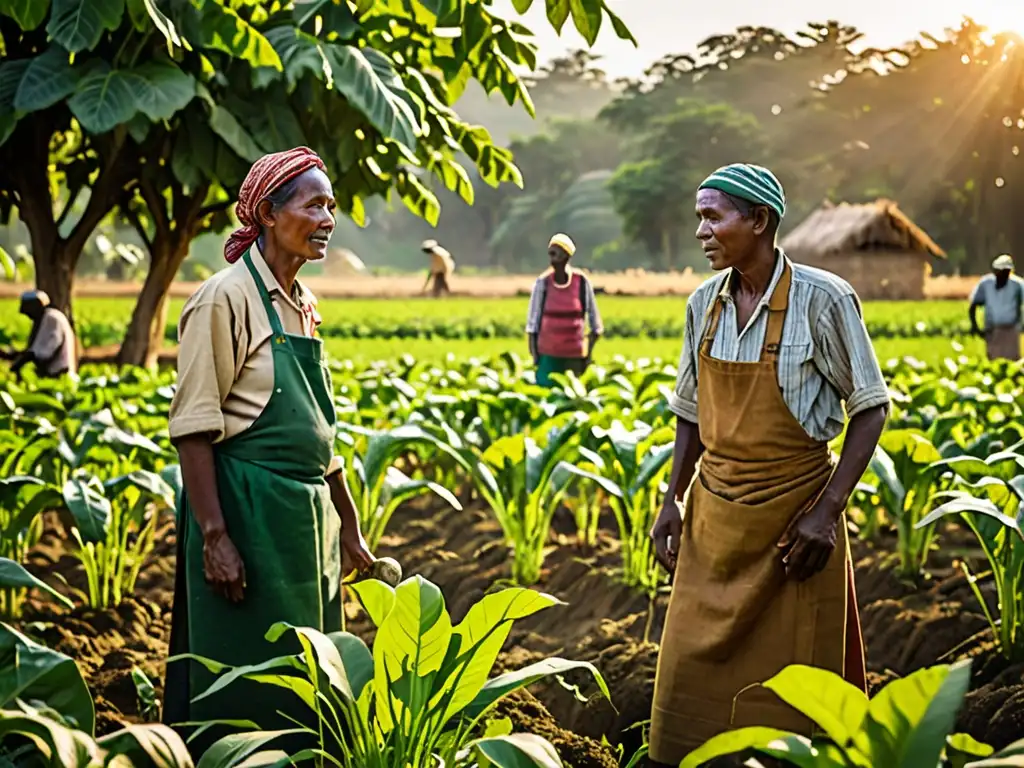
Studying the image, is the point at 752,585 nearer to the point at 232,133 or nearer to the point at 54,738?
the point at 54,738

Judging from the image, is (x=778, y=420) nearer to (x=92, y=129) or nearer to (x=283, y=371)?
(x=283, y=371)

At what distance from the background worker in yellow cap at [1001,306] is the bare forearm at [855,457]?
1010cm

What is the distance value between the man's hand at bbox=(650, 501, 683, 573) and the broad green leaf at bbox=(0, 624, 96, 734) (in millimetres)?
1408

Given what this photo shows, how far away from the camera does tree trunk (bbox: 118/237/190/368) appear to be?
Answer: 14.4 meters

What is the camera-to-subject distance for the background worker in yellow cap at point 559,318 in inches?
375

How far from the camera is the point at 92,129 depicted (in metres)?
9.38

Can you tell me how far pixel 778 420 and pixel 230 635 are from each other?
1.28 meters

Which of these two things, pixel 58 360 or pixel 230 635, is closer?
pixel 230 635

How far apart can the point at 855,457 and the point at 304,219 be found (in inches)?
50.5

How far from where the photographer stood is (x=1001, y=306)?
1259cm

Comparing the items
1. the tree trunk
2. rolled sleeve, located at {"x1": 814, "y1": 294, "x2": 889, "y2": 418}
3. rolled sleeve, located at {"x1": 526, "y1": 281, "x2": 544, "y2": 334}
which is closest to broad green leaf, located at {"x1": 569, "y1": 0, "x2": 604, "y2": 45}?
rolled sleeve, located at {"x1": 814, "y1": 294, "x2": 889, "y2": 418}

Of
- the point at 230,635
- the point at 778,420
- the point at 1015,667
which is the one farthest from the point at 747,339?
the point at 1015,667

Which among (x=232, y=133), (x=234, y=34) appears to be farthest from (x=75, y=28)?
(x=232, y=133)

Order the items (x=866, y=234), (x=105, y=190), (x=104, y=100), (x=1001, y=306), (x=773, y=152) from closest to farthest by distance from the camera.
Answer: (x=104, y=100) < (x=1001, y=306) < (x=105, y=190) < (x=866, y=234) < (x=773, y=152)
